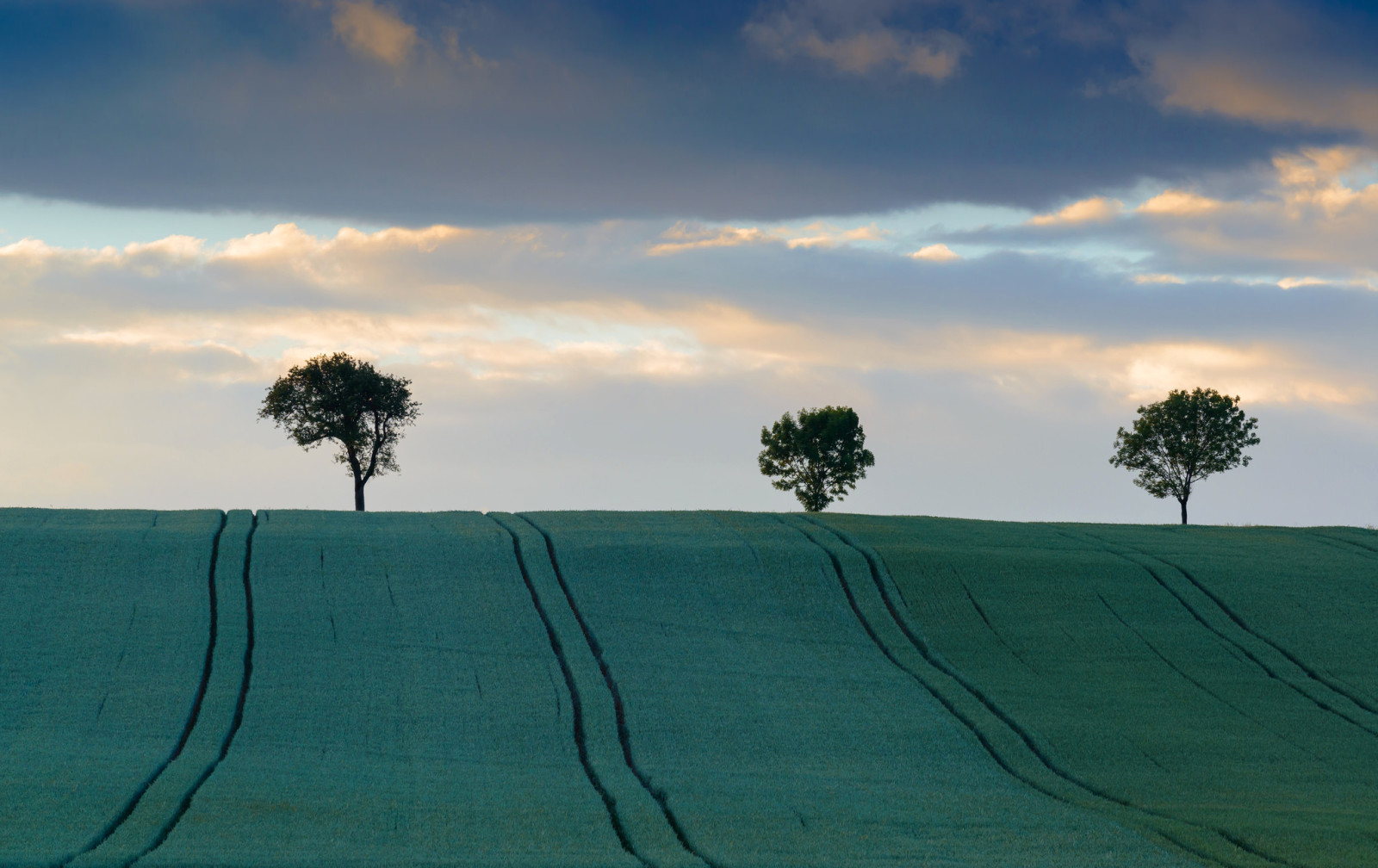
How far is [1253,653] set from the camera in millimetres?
30156

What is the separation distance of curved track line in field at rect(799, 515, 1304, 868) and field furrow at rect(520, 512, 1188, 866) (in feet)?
1.33

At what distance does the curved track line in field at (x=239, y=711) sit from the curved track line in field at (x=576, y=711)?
654cm

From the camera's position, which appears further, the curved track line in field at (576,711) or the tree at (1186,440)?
the tree at (1186,440)

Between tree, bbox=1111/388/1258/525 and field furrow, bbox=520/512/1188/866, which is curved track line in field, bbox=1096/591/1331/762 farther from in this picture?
tree, bbox=1111/388/1258/525

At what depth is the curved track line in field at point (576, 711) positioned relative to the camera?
17016mm

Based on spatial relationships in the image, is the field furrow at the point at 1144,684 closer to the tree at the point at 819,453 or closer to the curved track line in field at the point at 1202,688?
the curved track line in field at the point at 1202,688

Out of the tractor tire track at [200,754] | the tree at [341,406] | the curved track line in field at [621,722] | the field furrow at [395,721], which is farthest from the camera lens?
the tree at [341,406]

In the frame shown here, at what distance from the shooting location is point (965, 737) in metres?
23.5

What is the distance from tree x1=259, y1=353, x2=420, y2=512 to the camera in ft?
199

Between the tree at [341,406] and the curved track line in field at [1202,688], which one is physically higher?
the tree at [341,406]

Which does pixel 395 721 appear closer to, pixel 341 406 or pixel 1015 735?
pixel 1015 735

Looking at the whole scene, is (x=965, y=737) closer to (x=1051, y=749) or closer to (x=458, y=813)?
(x=1051, y=749)

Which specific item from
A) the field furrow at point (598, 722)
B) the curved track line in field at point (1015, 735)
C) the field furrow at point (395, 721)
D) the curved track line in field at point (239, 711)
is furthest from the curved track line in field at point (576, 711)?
the curved track line in field at point (1015, 735)

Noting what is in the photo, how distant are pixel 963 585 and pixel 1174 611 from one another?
6191mm
